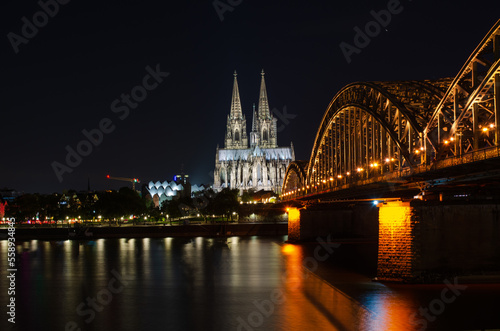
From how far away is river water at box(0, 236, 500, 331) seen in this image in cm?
2731

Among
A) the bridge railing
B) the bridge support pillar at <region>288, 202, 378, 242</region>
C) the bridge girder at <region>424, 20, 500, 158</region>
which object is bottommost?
the bridge support pillar at <region>288, 202, 378, 242</region>

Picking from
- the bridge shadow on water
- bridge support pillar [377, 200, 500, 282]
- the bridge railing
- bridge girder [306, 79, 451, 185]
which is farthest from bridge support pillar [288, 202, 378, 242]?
bridge support pillar [377, 200, 500, 282]

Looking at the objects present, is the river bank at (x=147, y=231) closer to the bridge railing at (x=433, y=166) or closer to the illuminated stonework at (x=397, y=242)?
the bridge railing at (x=433, y=166)

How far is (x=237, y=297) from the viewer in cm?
3572

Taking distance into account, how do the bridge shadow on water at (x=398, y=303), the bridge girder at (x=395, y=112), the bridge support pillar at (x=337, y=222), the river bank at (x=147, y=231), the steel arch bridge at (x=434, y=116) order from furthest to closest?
1. the river bank at (x=147, y=231)
2. the bridge support pillar at (x=337, y=222)
3. the bridge girder at (x=395, y=112)
4. the steel arch bridge at (x=434, y=116)
5. the bridge shadow on water at (x=398, y=303)

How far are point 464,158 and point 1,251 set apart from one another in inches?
2299

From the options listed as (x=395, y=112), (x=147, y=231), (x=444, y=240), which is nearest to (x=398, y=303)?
(x=444, y=240)

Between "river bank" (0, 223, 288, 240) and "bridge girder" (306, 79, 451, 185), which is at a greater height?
"bridge girder" (306, 79, 451, 185)

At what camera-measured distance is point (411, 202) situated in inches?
1326

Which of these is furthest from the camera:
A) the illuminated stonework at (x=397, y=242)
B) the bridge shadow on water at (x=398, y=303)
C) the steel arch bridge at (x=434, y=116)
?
the illuminated stonework at (x=397, y=242)

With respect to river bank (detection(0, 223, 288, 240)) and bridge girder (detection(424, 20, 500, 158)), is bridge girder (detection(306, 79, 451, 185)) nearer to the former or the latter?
bridge girder (detection(424, 20, 500, 158))

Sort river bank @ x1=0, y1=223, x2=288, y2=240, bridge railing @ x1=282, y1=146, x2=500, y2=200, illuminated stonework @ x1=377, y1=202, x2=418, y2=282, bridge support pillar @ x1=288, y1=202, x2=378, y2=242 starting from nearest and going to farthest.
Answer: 1. bridge railing @ x1=282, y1=146, x2=500, y2=200
2. illuminated stonework @ x1=377, y1=202, x2=418, y2=282
3. bridge support pillar @ x1=288, y1=202, x2=378, y2=242
4. river bank @ x1=0, y1=223, x2=288, y2=240

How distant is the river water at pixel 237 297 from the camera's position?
89.6 ft

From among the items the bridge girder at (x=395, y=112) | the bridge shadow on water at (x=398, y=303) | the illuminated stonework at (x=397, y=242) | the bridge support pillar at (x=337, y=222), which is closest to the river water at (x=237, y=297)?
the bridge shadow on water at (x=398, y=303)
